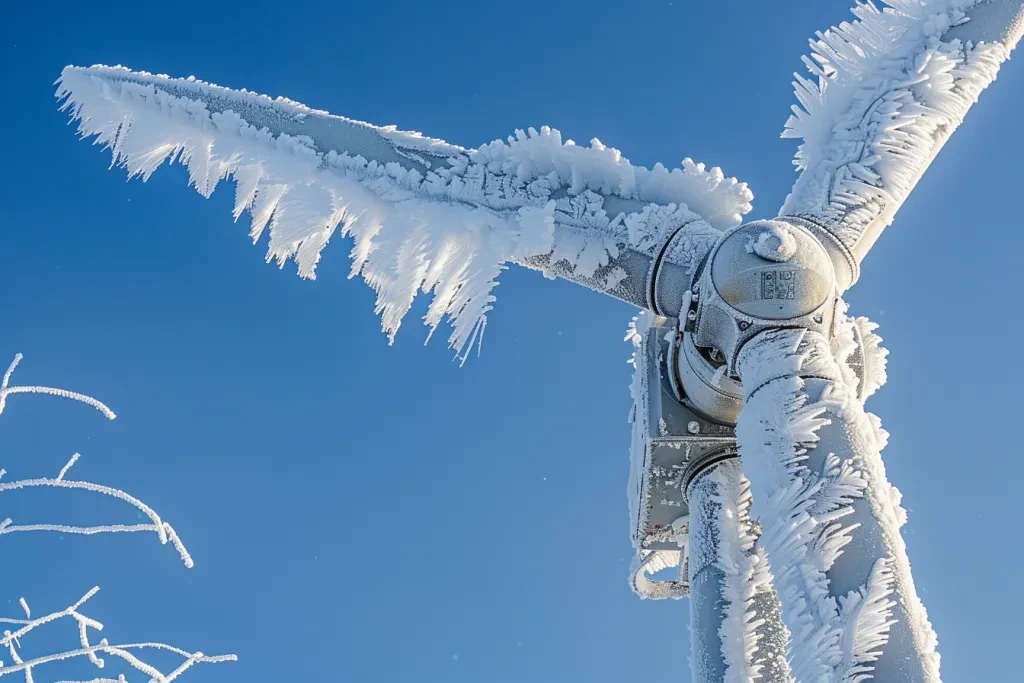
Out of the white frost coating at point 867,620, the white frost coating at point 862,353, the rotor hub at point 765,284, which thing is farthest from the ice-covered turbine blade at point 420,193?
the white frost coating at point 867,620

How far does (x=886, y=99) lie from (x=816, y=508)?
8.30 feet

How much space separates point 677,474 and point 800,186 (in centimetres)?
179

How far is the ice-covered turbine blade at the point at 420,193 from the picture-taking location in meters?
4.43

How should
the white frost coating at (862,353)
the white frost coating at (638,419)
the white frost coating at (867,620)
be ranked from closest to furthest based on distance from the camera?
the white frost coating at (867,620) → the white frost coating at (862,353) → the white frost coating at (638,419)

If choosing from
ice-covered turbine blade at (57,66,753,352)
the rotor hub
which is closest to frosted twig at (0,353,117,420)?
ice-covered turbine blade at (57,66,753,352)

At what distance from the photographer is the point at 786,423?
3600 mm

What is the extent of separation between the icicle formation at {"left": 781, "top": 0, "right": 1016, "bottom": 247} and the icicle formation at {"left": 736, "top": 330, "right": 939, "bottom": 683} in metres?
1.12

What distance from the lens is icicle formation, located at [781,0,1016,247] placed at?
15.3 ft

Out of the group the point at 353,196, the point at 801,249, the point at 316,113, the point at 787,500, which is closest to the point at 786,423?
the point at 787,500

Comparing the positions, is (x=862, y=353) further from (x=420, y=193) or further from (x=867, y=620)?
(x=420, y=193)

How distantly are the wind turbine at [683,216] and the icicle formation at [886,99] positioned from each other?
0.01 m

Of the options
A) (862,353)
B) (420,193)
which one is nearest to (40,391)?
(420,193)

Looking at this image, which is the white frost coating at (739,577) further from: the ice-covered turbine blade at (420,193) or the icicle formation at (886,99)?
the icicle formation at (886,99)

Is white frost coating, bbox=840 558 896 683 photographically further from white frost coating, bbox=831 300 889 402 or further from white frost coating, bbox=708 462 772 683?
white frost coating, bbox=831 300 889 402
